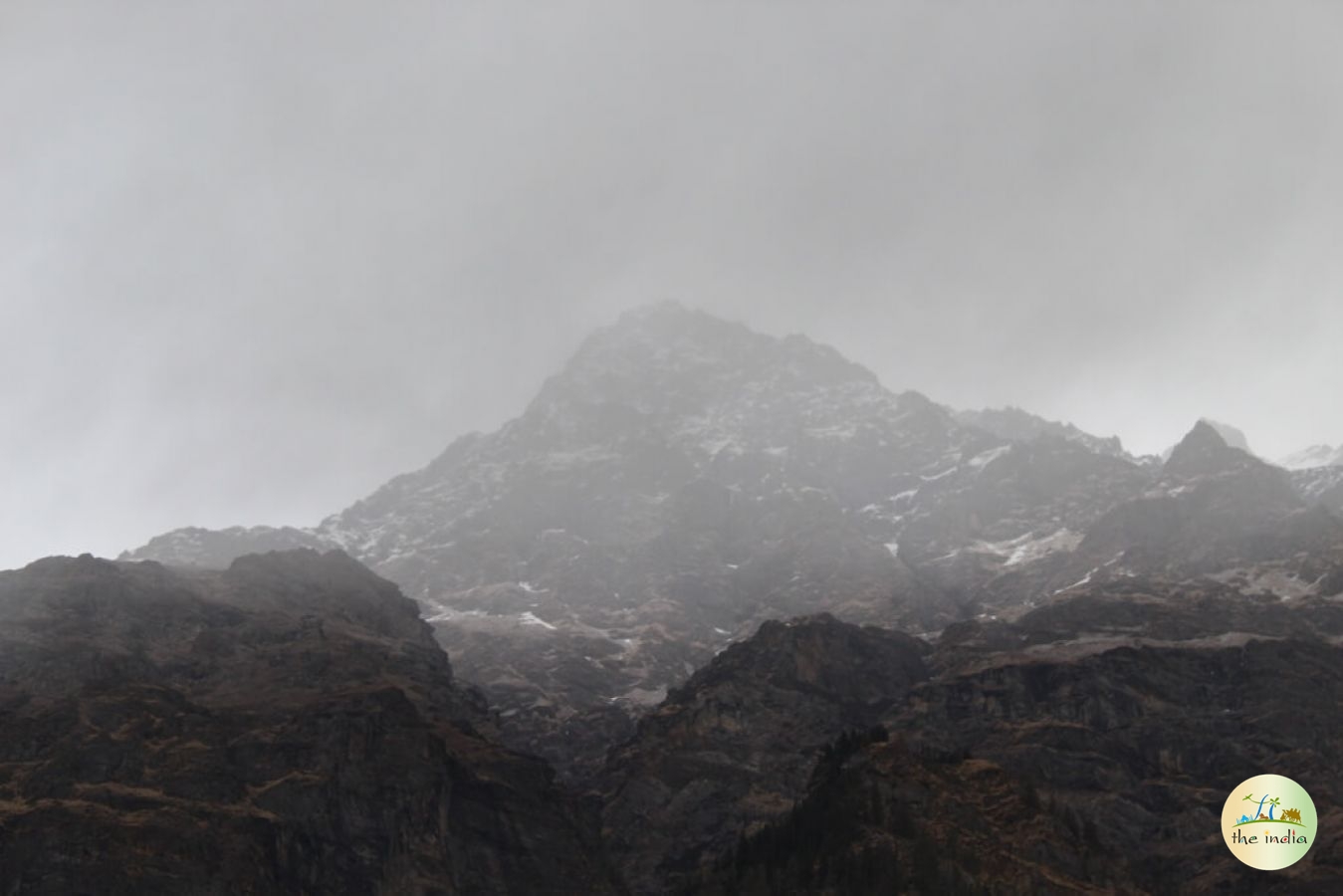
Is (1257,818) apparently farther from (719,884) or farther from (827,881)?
(719,884)

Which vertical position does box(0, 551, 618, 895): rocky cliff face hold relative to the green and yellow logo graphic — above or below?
above

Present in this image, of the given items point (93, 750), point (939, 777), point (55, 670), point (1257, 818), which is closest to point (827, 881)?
point (939, 777)

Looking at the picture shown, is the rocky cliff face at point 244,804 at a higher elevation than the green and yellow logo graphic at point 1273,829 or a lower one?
higher

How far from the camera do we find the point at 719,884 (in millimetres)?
159750

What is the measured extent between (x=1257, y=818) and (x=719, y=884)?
196 ft

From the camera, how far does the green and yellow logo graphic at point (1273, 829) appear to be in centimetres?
15112

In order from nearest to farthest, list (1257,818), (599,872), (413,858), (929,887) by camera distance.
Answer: (929,887)
(1257,818)
(413,858)
(599,872)

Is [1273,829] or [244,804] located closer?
[1273,829]

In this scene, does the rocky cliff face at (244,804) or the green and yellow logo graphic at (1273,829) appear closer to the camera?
the green and yellow logo graphic at (1273,829)

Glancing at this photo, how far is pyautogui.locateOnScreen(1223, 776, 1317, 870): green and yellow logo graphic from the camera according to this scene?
151 metres

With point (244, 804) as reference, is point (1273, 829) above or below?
below

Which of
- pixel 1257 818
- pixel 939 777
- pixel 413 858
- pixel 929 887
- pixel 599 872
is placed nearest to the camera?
pixel 929 887

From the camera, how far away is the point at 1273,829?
5960 inches

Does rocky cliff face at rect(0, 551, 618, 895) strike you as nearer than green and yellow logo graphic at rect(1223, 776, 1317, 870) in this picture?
No
